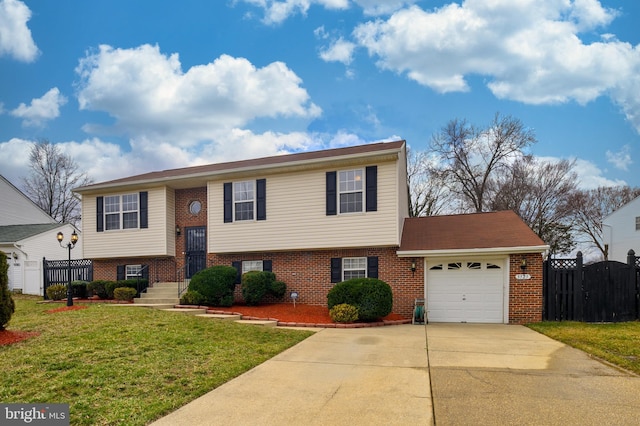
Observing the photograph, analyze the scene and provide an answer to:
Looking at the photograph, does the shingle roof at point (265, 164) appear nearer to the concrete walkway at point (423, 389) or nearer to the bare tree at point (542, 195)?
the concrete walkway at point (423, 389)

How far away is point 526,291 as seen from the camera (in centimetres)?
1162

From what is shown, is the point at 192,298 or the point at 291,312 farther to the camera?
the point at 192,298

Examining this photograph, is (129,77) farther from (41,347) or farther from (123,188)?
(41,347)

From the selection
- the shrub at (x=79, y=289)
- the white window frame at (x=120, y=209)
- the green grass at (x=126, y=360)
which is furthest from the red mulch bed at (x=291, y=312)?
the shrub at (x=79, y=289)

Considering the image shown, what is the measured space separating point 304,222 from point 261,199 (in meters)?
1.95

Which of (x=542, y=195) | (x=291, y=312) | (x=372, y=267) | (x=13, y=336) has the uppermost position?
(x=542, y=195)

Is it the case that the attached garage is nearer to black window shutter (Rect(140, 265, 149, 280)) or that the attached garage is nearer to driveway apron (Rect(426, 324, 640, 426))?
driveway apron (Rect(426, 324, 640, 426))

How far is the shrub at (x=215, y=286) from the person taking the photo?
40.9ft

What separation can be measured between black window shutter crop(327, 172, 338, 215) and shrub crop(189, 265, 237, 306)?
4266 millimetres

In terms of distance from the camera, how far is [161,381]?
5.22 meters

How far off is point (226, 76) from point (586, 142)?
16996mm

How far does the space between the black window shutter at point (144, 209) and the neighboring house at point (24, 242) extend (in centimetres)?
816

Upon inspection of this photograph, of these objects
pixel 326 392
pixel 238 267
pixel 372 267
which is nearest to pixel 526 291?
pixel 372 267

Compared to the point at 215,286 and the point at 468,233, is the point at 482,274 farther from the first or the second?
the point at 215,286
